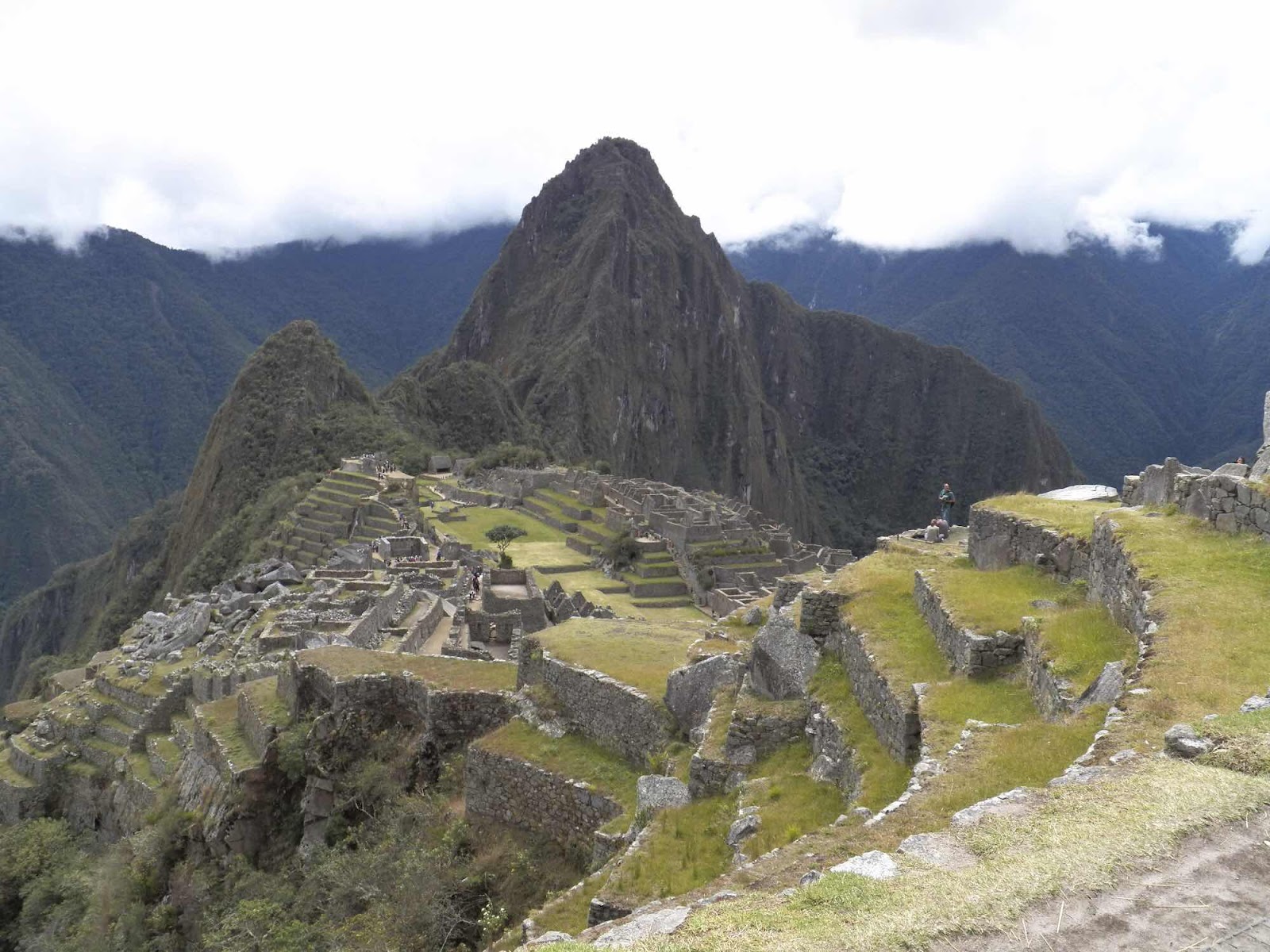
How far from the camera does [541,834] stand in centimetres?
962

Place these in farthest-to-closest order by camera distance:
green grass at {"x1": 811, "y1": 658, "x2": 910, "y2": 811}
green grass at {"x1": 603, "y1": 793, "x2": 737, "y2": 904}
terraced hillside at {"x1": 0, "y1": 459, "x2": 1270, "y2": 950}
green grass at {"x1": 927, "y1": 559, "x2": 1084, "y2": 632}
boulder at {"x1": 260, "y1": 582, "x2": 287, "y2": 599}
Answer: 1. boulder at {"x1": 260, "y1": 582, "x2": 287, "y2": 599}
2. green grass at {"x1": 927, "y1": 559, "x2": 1084, "y2": 632}
3. green grass at {"x1": 603, "y1": 793, "x2": 737, "y2": 904}
4. green grass at {"x1": 811, "y1": 658, "x2": 910, "y2": 811}
5. terraced hillside at {"x1": 0, "y1": 459, "x2": 1270, "y2": 950}

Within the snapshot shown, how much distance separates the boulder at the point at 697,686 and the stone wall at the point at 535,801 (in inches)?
46.9

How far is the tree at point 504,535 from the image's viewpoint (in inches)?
1984

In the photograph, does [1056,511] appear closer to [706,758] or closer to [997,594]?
[997,594]

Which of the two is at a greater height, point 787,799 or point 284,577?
point 787,799

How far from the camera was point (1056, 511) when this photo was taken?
375 inches

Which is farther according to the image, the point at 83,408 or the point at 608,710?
the point at 83,408

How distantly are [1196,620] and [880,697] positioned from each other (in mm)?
2300

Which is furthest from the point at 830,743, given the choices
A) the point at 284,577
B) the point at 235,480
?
the point at 235,480

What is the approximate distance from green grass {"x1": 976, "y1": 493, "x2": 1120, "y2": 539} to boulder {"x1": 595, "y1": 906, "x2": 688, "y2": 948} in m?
5.82

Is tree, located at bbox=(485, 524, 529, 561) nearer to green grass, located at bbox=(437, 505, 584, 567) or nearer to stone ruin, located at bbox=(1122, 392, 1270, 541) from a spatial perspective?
green grass, located at bbox=(437, 505, 584, 567)

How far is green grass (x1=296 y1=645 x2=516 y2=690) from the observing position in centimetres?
1244

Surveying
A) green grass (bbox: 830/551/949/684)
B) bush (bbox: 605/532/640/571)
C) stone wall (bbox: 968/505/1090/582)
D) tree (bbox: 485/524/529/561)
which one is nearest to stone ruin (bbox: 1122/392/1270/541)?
stone wall (bbox: 968/505/1090/582)

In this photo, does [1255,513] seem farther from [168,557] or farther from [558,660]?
[168,557]
